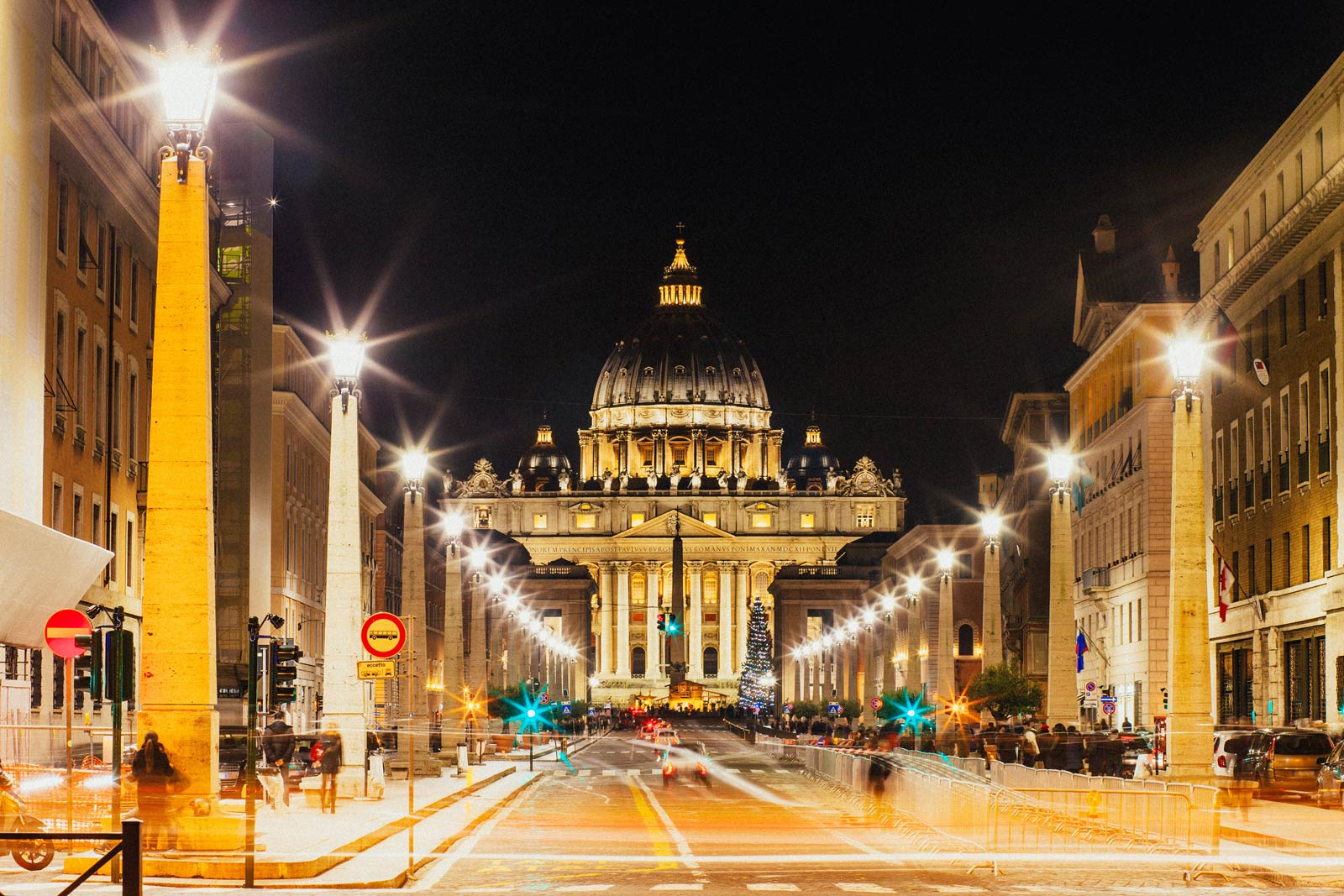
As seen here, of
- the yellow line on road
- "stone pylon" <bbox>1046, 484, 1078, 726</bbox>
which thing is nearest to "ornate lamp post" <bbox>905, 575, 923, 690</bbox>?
"stone pylon" <bbox>1046, 484, 1078, 726</bbox>

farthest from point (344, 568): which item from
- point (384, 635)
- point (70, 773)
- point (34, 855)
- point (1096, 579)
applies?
point (1096, 579)

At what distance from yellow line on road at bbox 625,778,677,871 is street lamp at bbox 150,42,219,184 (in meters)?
9.14

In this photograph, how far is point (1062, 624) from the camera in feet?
141

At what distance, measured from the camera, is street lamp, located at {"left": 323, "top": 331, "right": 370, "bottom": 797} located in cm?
3388

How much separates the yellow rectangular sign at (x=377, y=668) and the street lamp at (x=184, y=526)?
19.4ft

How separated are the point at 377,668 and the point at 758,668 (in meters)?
164

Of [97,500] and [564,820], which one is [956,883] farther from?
[97,500]

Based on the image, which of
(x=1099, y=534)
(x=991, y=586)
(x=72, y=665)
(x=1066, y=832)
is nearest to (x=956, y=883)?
(x=1066, y=832)

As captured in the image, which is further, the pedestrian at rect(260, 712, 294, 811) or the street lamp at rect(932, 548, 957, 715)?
the street lamp at rect(932, 548, 957, 715)

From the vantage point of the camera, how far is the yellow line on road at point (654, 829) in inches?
910

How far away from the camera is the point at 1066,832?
27297 mm

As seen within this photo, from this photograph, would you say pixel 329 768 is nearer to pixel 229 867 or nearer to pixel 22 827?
pixel 22 827

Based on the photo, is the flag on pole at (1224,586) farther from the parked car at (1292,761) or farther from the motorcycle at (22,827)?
the motorcycle at (22,827)

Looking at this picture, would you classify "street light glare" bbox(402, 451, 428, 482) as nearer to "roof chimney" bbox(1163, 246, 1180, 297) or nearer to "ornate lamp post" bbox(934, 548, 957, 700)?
"ornate lamp post" bbox(934, 548, 957, 700)
